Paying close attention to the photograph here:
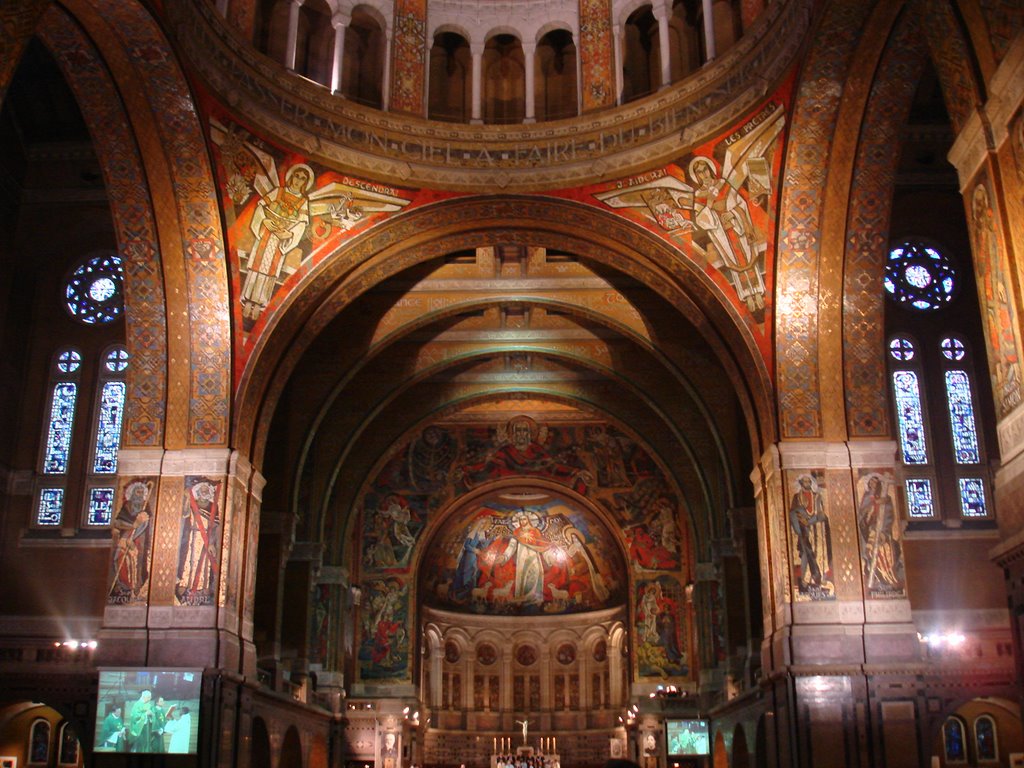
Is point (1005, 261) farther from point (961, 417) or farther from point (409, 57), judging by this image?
point (409, 57)

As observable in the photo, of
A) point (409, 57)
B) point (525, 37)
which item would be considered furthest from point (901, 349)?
point (409, 57)

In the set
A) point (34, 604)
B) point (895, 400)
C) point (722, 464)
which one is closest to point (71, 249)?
point (34, 604)

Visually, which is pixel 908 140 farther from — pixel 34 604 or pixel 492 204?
pixel 34 604

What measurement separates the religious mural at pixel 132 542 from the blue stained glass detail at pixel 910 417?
45.9ft

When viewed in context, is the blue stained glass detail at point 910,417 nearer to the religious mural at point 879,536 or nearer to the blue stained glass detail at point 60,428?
the religious mural at point 879,536

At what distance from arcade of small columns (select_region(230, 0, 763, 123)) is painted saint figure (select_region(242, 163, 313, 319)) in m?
1.92

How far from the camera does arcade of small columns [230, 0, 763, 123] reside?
19.4 metres

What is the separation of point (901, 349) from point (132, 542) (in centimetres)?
1490

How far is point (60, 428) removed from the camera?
21.9 m

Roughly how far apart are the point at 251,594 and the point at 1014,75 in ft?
47.9

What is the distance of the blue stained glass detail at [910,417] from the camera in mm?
21688

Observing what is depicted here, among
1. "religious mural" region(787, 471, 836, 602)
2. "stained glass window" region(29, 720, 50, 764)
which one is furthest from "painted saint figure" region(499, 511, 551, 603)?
"religious mural" region(787, 471, 836, 602)

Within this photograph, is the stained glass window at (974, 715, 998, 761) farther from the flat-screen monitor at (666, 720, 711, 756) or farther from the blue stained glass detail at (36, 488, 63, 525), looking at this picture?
the blue stained glass detail at (36, 488, 63, 525)

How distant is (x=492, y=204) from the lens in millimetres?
20391
